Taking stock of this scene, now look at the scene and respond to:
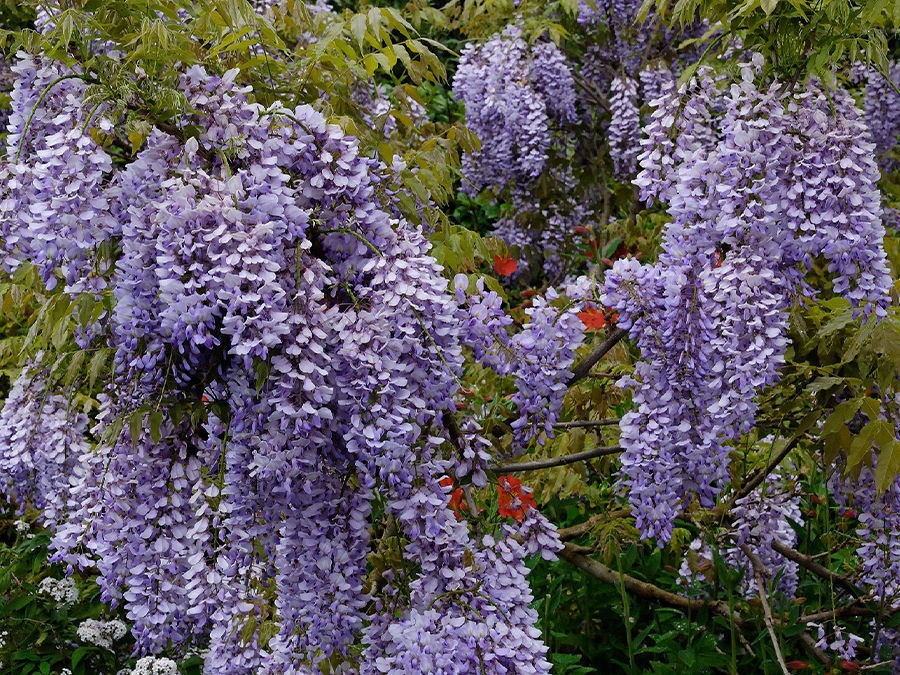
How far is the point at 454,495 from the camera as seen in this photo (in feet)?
9.80

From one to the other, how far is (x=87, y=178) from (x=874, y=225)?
1.86 metres


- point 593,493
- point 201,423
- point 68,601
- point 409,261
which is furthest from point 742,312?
point 68,601

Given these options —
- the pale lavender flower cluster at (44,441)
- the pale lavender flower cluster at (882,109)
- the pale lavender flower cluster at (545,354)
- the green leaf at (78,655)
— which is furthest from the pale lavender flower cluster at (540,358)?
the pale lavender flower cluster at (882,109)

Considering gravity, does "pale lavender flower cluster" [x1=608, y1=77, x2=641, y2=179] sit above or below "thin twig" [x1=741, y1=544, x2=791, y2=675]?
above

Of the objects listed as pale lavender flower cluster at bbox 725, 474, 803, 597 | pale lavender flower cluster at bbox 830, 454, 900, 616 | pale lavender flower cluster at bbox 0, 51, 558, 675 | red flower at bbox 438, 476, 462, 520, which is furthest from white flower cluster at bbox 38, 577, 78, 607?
pale lavender flower cluster at bbox 830, 454, 900, 616

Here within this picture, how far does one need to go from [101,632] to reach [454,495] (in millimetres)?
1674

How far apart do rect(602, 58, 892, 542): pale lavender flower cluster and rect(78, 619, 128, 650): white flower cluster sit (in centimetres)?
231

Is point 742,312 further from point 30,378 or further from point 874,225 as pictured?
point 30,378

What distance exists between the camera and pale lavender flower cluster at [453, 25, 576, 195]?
6234mm

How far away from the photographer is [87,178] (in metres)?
2.07

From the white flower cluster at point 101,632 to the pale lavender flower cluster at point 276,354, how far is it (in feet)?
4.40

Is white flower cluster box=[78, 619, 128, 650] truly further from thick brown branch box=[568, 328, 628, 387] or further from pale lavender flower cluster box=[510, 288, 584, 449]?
thick brown branch box=[568, 328, 628, 387]

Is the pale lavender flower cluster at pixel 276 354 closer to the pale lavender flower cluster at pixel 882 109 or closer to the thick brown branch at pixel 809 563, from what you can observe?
the thick brown branch at pixel 809 563

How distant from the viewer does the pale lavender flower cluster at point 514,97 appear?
623 cm
